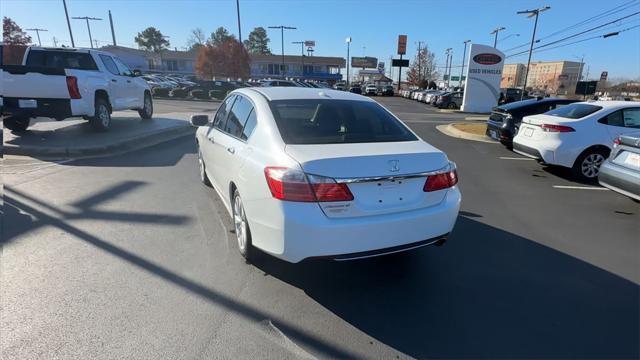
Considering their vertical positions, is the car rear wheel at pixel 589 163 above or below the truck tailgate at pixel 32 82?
below

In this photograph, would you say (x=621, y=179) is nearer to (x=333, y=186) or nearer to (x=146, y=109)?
(x=333, y=186)

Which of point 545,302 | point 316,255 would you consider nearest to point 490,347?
point 545,302

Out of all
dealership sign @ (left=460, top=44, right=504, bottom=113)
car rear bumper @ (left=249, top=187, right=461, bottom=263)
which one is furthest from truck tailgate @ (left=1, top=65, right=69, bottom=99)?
dealership sign @ (left=460, top=44, right=504, bottom=113)

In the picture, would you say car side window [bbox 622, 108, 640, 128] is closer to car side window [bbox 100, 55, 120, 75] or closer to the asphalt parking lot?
the asphalt parking lot

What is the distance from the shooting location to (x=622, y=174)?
498 cm

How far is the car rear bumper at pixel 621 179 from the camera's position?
4.75 metres

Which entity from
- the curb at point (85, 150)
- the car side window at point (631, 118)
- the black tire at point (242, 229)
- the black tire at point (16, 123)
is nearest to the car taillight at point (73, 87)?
the curb at point (85, 150)

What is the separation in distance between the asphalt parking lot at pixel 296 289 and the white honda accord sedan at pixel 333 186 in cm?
48

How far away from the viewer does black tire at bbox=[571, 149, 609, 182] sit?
6723 mm

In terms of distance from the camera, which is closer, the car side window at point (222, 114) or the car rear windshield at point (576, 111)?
the car side window at point (222, 114)

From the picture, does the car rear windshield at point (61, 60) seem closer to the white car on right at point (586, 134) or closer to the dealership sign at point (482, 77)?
the white car on right at point (586, 134)

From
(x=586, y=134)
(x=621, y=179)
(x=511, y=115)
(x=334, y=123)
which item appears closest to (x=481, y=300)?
(x=334, y=123)

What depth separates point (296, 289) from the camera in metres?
3.11

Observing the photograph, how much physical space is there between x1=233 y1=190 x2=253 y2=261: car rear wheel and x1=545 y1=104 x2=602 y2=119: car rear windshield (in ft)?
22.1
